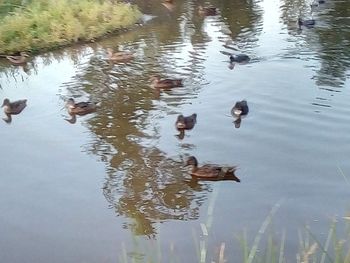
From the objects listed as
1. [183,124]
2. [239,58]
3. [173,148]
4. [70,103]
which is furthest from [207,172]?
[239,58]

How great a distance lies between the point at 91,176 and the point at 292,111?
378 cm

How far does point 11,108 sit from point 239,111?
4256 mm

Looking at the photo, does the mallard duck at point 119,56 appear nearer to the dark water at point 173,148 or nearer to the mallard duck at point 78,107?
the dark water at point 173,148

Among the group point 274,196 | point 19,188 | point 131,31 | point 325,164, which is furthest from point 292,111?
point 131,31

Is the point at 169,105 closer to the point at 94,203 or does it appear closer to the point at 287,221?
the point at 94,203

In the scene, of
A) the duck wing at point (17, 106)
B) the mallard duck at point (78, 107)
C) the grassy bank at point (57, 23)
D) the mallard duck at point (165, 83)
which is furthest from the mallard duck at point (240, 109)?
the grassy bank at point (57, 23)

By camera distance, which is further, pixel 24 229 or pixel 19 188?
pixel 19 188

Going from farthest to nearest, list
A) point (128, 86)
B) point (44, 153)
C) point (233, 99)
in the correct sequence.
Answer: point (128, 86) < point (233, 99) < point (44, 153)

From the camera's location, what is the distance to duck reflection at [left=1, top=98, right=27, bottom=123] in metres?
11.5

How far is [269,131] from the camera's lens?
9.84 meters

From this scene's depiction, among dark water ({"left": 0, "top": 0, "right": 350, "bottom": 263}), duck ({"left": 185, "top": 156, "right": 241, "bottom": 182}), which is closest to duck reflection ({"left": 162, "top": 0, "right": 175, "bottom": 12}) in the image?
dark water ({"left": 0, "top": 0, "right": 350, "bottom": 263})

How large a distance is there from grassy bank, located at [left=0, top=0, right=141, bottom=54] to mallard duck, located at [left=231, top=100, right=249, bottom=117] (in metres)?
7.02

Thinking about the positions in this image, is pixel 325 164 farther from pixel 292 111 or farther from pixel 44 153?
pixel 44 153

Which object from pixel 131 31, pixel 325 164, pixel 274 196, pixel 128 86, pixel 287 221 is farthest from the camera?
pixel 131 31
